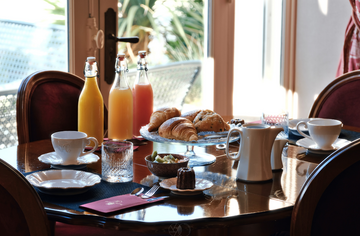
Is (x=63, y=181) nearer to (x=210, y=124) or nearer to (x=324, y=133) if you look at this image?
(x=210, y=124)

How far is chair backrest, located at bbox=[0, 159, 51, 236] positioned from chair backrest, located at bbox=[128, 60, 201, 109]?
5.53 ft

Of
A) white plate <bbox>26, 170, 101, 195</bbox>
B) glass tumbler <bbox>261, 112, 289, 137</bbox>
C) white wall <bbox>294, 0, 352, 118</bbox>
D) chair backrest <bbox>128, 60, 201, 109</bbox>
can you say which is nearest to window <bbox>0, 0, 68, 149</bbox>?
chair backrest <bbox>128, 60, 201, 109</bbox>

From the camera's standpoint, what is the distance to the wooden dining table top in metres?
0.65

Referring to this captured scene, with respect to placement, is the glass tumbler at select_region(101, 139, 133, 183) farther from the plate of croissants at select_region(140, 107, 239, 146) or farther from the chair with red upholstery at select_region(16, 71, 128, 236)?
the chair with red upholstery at select_region(16, 71, 128, 236)

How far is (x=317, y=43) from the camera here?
10.1ft

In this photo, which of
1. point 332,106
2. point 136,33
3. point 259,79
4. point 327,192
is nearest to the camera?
point 327,192

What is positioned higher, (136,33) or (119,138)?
(136,33)

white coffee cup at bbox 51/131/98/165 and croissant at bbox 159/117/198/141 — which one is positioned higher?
croissant at bbox 159/117/198/141

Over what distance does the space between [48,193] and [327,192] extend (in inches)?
Answer: 20.3

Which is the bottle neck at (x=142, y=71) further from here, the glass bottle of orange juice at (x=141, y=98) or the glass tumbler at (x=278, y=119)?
the glass tumbler at (x=278, y=119)

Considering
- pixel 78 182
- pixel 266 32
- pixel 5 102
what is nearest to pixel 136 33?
pixel 5 102

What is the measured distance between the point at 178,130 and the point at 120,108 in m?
0.29

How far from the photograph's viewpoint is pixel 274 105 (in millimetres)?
3162

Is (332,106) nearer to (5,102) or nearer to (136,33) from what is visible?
(136,33)
